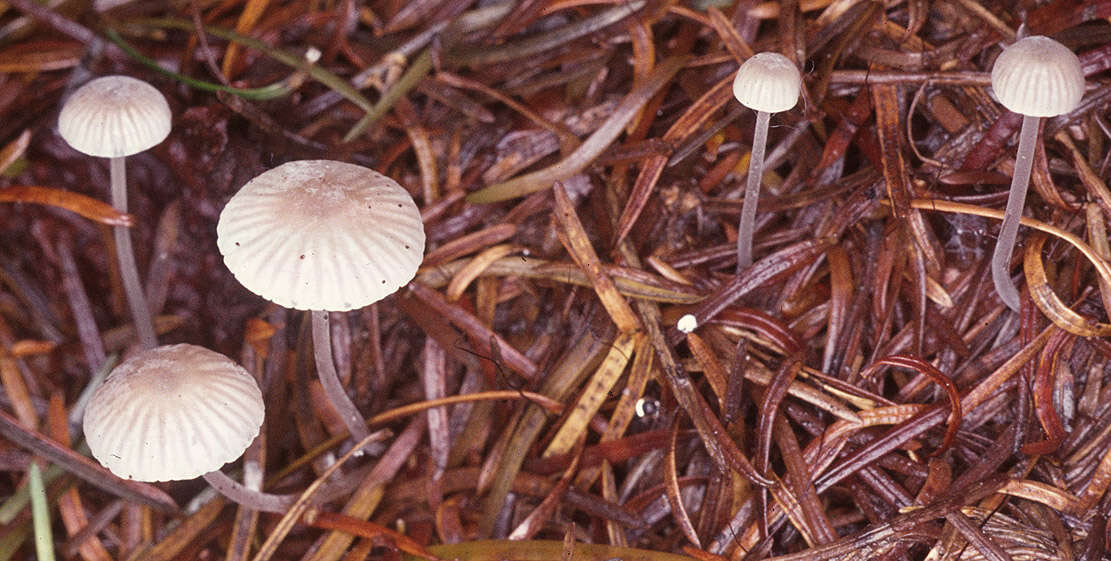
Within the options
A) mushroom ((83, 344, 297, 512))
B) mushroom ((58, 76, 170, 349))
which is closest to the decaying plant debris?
mushroom ((58, 76, 170, 349))

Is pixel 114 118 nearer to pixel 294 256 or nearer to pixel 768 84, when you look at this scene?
pixel 294 256

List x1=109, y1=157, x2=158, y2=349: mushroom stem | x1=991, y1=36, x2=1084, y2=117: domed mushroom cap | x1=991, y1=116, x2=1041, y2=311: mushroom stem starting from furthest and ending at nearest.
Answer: x1=109, y1=157, x2=158, y2=349: mushroom stem
x1=991, y1=116, x2=1041, y2=311: mushroom stem
x1=991, y1=36, x2=1084, y2=117: domed mushroom cap

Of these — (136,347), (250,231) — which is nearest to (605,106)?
(250,231)

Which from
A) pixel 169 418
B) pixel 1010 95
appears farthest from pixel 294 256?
pixel 1010 95

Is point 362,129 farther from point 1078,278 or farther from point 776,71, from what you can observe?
point 1078,278

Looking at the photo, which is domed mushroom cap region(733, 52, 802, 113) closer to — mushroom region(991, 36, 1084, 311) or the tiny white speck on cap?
mushroom region(991, 36, 1084, 311)

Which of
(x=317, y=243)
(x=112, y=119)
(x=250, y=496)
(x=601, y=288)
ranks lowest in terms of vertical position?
(x=250, y=496)

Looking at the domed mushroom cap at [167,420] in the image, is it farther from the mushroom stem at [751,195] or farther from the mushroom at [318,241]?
the mushroom stem at [751,195]
